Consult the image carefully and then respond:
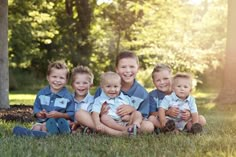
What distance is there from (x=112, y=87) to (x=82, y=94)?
1.81 ft

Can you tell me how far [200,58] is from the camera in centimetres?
2639

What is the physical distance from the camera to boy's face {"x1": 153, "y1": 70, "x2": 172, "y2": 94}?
22.1 ft

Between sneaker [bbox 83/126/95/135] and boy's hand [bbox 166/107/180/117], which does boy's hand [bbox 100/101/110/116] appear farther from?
boy's hand [bbox 166/107/180/117]

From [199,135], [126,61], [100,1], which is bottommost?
[199,135]

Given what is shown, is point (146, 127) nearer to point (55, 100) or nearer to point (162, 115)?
point (162, 115)

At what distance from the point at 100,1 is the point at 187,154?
41.0 feet

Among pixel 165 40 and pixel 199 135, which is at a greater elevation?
pixel 165 40

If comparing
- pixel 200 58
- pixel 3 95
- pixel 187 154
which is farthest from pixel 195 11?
pixel 187 154

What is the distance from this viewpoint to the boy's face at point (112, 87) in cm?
634

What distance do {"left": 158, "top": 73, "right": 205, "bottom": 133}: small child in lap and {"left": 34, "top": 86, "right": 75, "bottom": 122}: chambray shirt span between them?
1147 millimetres

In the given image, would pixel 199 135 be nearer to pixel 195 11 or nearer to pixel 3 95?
pixel 3 95

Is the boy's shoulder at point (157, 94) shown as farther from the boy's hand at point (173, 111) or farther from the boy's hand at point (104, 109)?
the boy's hand at point (104, 109)

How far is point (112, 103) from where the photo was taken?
6438 millimetres

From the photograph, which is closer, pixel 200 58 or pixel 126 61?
pixel 126 61
